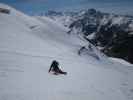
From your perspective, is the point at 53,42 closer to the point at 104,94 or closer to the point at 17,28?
the point at 17,28

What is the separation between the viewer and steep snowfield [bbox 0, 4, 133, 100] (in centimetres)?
995

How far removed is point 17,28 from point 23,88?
926 inches

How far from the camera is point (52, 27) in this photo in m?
37.7

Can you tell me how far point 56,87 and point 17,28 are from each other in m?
23.0

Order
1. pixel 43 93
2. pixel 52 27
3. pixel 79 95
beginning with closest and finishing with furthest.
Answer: pixel 43 93 < pixel 79 95 < pixel 52 27

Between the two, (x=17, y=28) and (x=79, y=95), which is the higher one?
(x=17, y=28)

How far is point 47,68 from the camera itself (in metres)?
16.7

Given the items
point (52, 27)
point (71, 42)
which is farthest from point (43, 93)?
point (52, 27)

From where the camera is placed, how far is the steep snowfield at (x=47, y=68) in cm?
995

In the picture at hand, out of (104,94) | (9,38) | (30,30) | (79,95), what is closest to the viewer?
(79,95)

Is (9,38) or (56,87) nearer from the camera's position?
(56,87)

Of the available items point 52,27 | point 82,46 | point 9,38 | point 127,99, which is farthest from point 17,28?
point 127,99

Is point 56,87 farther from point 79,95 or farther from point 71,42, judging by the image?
point 71,42

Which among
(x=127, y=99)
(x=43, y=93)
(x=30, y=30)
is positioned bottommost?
(x=127, y=99)
